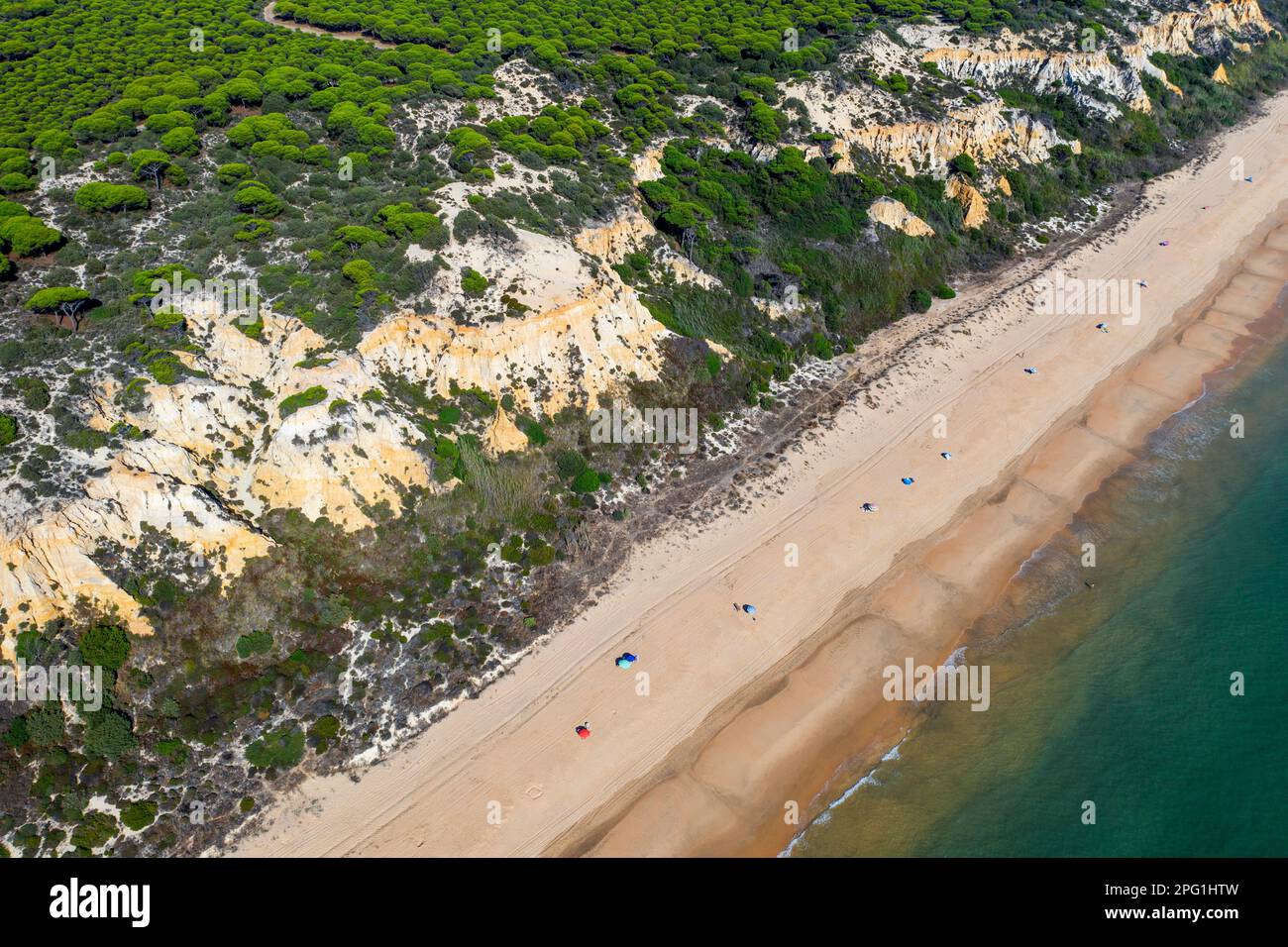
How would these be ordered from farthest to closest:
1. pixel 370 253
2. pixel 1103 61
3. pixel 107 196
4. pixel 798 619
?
pixel 1103 61, pixel 107 196, pixel 370 253, pixel 798 619

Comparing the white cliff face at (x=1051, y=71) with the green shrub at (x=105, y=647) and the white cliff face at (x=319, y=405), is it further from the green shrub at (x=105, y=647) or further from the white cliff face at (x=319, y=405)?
the green shrub at (x=105, y=647)

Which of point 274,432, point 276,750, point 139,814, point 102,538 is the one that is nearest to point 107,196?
point 274,432

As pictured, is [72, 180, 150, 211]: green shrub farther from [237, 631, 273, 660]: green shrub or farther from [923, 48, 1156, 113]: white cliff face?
[923, 48, 1156, 113]: white cliff face

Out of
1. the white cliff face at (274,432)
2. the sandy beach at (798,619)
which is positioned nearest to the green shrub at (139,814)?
the sandy beach at (798,619)

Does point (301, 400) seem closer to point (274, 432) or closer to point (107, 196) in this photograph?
point (274, 432)

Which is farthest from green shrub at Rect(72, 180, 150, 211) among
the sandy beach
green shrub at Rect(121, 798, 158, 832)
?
the sandy beach
